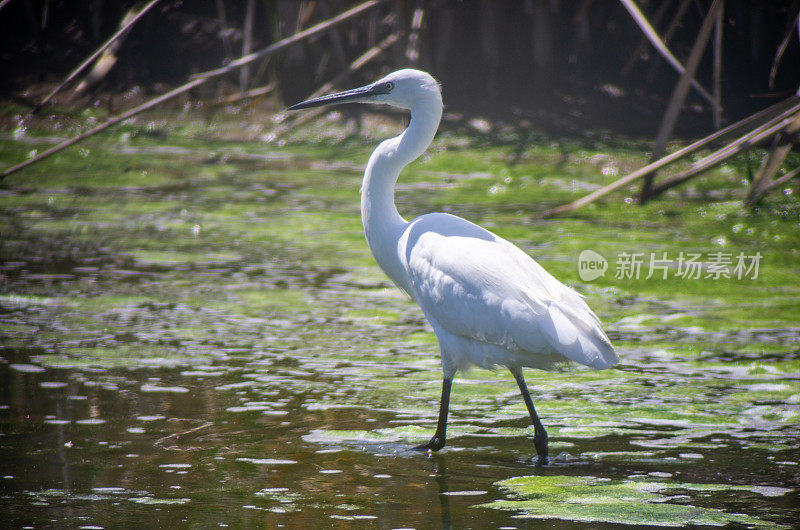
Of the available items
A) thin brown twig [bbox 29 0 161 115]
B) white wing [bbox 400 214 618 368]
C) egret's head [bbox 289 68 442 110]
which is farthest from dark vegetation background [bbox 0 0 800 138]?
white wing [bbox 400 214 618 368]

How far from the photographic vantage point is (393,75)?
3992 mm

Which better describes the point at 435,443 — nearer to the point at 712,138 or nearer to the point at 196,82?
the point at 712,138

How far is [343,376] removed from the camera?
14.0ft

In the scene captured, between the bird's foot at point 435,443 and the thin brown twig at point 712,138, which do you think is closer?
the bird's foot at point 435,443

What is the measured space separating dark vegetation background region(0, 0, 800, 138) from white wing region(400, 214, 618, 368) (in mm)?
6302

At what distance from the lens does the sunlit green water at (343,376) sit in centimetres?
304

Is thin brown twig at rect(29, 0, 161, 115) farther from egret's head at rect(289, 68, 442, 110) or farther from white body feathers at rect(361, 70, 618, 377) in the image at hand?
white body feathers at rect(361, 70, 618, 377)

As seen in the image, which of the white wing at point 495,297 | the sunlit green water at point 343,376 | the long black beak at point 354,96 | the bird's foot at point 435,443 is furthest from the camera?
the long black beak at point 354,96

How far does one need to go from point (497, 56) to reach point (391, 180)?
23.0ft

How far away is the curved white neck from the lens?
390cm

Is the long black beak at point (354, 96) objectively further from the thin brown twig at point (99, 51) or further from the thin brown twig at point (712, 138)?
the thin brown twig at point (99, 51)

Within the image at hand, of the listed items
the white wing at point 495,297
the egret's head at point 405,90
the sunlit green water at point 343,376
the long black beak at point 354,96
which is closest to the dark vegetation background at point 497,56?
the sunlit green water at point 343,376

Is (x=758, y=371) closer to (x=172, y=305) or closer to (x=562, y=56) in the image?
(x=172, y=305)

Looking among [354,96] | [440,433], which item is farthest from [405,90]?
[440,433]
